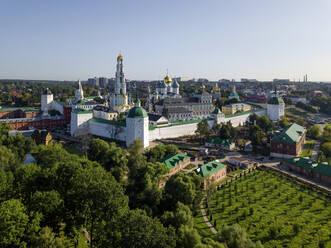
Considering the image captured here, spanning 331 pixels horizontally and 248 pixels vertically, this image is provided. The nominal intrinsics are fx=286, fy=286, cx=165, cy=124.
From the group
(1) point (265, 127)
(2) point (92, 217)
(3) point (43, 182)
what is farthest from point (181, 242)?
(1) point (265, 127)

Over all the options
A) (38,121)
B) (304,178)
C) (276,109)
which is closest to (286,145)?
(304,178)

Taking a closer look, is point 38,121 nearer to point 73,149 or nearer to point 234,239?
point 73,149

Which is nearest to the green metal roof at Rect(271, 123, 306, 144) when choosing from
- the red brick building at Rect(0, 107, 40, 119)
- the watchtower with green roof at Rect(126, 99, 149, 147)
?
the watchtower with green roof at Rect(126, 99, 149, 147)

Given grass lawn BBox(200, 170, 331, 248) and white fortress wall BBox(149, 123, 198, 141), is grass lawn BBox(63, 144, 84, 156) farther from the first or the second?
grass lawn BBox(200, 170, 331, 248)

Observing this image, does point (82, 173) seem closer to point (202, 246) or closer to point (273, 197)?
point (202, 246)

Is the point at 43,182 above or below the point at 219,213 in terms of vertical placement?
above

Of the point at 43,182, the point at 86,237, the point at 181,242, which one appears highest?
the point at 43,182

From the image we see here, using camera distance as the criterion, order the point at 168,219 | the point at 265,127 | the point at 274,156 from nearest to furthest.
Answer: the point at 168,219 → the point at 274,156 → the point at 265,127
